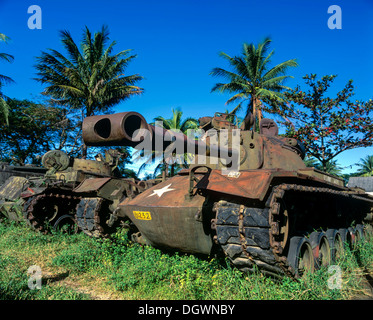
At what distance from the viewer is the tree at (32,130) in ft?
78.5

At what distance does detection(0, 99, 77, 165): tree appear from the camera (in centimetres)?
2394

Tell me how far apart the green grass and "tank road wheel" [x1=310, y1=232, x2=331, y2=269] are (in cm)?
22

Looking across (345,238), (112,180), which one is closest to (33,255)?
(112,180)

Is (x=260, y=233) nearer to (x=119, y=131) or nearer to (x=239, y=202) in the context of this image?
(x=239, y=202)

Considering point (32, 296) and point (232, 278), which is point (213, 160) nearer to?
point (232, 278)

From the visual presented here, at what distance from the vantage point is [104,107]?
853 inches

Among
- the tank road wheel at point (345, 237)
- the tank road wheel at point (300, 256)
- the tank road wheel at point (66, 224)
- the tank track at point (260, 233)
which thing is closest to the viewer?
the tank track at point (260, 233)

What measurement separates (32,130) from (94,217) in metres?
20.5

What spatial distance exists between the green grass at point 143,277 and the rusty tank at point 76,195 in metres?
0.62

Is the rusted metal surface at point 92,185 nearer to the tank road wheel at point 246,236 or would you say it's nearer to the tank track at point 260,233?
the tank track at point 260,233

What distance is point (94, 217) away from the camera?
7219 millimetres

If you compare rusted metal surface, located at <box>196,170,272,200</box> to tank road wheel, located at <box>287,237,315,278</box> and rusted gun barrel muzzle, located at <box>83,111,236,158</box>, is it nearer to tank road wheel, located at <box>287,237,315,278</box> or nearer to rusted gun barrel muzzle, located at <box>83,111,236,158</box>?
tank road wheel, located at <box>287,237,315,278</box>

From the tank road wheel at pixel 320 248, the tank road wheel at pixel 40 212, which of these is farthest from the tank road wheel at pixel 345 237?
the tank road wheel at pixel 40 212
